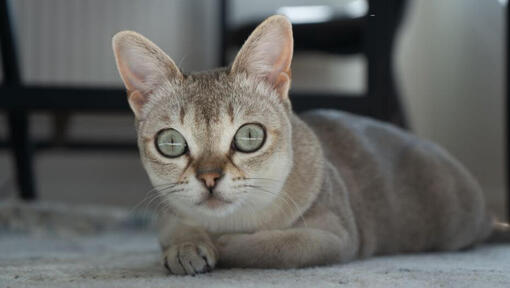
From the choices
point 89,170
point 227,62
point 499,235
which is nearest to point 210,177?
point 499,235

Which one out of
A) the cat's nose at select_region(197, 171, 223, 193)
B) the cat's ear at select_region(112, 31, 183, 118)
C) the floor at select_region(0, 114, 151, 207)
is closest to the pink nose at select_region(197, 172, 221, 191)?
the cat's nose at select_region(197, 171, 223, 193)

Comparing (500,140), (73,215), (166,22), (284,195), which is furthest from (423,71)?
(284,195)

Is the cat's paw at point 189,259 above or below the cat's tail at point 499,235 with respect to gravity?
above

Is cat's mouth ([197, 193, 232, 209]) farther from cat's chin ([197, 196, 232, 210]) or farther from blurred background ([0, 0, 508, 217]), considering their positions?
blurred background ([0, 0, 508, 217])

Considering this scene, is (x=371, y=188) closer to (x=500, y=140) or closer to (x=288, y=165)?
(x=288, y=165)

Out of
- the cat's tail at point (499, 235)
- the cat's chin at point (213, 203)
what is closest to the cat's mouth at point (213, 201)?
the cat's chin at point (213, 203)

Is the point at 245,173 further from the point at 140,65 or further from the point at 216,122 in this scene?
the point at 140,65

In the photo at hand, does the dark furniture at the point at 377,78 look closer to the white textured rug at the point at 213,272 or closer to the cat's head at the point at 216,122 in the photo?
the white textured rug at the point at 213,272
